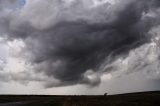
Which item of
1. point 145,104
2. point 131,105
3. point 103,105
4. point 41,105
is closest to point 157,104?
point 145,104

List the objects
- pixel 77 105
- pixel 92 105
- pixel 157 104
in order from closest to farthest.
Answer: pixel 77 105
pixel 92 105
pixel 157 104

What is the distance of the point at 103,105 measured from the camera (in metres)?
37.5

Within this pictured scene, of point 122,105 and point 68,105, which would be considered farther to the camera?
point 122,105

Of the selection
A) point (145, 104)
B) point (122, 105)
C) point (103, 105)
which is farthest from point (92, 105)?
point (145, 104)

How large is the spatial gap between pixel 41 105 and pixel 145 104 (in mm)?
13904

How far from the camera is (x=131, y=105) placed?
3788 cm

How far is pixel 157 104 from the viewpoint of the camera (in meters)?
40.0

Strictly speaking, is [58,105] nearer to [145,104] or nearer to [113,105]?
[113,105]

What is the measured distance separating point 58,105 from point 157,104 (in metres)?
13.1

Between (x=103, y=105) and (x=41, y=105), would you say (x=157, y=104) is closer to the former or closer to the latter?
(x=103, y=105)

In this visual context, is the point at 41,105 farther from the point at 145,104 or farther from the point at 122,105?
the point at 145,104

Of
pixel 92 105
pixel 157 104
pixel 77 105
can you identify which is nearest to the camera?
pixel 77 105

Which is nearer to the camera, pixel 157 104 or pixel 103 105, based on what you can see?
pixel 103 105

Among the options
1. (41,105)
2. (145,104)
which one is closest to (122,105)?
(145,104)
